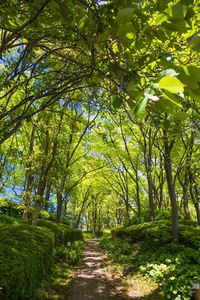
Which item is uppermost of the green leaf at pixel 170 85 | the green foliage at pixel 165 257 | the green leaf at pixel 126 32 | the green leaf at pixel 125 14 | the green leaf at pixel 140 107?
the green leaf at pixel 126 32

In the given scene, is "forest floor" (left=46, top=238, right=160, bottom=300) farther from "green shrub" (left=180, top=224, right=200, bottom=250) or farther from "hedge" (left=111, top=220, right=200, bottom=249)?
"green shrub" (left=180, top=224, right=200, bottom=250)

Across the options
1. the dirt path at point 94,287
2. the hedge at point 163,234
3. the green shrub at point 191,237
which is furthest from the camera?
the hedge at point 163,234

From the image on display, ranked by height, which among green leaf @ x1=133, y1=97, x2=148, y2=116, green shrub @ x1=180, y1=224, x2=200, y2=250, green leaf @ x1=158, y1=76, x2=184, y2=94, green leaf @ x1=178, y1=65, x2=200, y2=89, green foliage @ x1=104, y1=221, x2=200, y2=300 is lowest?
green foliage @ x1=104, y1=221, x2=200, y2=300

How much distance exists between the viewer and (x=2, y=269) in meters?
3.49

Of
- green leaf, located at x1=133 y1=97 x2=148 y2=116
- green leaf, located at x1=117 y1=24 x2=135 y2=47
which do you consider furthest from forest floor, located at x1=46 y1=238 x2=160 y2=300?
green leaf, located at x1=133 y1=97 x2=148 y2=116

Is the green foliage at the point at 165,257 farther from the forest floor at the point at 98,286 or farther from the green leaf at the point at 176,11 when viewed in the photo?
the green leaf at the point at 176,11

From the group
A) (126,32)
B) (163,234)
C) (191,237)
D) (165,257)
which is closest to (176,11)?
(126,32)

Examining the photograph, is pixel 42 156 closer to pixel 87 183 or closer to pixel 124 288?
pixel 124 288

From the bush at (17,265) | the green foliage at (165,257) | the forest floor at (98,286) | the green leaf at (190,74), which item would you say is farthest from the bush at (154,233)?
the green leaf at (190,74)

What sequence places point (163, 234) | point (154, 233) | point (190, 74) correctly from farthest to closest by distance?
point (154, 233), point (163, 234), point (190, 74)

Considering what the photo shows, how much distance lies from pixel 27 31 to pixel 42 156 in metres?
6.09

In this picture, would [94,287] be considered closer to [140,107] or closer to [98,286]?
[98,286]

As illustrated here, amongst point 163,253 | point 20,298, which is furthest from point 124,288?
point 20,298

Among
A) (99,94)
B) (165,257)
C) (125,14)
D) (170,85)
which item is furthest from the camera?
(165,257)
